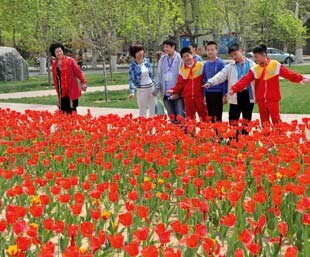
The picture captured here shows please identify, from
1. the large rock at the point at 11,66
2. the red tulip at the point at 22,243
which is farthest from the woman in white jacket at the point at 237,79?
the large rock at the point at 11,66

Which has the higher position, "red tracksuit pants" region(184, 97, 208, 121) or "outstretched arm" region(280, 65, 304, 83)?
"outstretched arm" region(280, 65, 304, 83)

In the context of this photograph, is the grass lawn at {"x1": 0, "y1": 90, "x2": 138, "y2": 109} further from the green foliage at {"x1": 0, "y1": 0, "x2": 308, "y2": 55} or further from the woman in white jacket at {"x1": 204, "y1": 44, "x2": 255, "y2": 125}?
the woman in white jacket at {"x1": 204, "y1": 44, "x2": 255, "y2": 125}

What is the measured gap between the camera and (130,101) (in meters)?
17.4

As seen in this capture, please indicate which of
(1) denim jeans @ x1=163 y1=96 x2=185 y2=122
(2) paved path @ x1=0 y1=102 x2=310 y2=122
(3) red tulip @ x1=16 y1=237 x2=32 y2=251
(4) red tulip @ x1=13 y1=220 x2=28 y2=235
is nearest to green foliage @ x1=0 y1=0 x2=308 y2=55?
(2) paved path @ x1=0 y1=102 x2=310 y2=122

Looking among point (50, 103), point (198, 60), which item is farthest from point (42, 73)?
point (198, 60)

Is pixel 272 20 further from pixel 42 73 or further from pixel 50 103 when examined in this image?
pixel 50 103

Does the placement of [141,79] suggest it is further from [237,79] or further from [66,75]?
[237,79]

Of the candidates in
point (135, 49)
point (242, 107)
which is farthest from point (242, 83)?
point (135, 49)

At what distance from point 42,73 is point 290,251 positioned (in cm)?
3686

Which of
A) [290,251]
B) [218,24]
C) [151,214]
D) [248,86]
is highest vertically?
[218,24]

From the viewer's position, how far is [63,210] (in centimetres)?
487

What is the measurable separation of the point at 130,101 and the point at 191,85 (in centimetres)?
855

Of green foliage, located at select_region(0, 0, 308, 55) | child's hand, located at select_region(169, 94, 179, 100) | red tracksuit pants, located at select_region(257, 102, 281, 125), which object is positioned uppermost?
green foliage, located at select_region(0, 0, 308, 55)

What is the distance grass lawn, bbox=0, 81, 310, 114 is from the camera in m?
13.9
